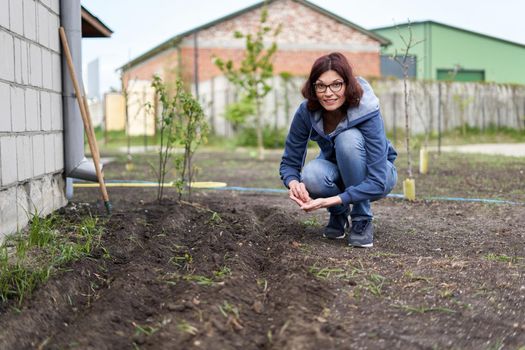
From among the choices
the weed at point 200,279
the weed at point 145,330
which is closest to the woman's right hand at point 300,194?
the weed at point 200,279

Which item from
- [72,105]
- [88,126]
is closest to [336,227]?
[88,126]

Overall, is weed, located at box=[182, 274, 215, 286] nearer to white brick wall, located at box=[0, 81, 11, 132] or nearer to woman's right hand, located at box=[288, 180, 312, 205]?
woman's right hand, located at box=[288, 180, 312, 205]

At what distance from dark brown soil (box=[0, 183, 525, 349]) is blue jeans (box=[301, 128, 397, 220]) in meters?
0.24

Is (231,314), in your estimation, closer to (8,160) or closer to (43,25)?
(8,160)

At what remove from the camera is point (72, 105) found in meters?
4.82

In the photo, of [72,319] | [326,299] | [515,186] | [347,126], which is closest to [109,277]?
[72,319]

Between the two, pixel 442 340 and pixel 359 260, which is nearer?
pixel 442 340

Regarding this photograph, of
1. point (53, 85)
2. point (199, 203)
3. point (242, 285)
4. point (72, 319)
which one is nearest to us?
point (72, 319)

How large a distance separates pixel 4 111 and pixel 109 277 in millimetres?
1241

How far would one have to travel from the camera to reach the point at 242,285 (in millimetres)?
2664

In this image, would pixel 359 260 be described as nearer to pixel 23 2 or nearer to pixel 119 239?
pixel 119 239

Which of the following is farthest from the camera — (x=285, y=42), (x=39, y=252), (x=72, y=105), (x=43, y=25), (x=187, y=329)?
(x=285, y=42)

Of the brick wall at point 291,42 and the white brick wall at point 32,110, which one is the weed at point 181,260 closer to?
the white brick wall at point 32,110

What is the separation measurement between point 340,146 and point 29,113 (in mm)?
1943
